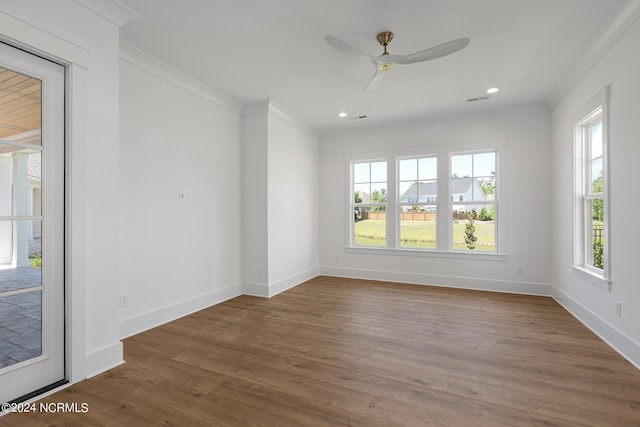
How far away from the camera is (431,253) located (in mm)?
5270

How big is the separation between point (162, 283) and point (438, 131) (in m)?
4.77

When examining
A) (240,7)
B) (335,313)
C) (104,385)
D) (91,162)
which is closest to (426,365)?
(335,313)

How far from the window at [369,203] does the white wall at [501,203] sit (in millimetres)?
226

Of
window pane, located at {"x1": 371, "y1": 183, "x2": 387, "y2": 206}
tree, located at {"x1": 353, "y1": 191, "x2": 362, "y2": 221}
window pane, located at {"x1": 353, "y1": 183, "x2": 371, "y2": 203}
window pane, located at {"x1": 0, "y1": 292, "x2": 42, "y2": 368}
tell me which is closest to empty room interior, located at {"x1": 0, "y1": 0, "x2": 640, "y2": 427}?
window pane, located at {"x1": 0, "y1": 292, "x2": 42, "y2": 368}

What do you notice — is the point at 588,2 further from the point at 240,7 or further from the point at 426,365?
the point at 426,365

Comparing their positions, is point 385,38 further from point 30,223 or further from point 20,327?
point 20,327

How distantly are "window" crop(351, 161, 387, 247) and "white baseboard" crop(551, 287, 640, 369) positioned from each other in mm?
2777

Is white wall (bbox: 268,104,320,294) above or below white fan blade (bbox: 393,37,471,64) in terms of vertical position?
below

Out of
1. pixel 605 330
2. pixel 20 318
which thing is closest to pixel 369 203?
pixel 605 330

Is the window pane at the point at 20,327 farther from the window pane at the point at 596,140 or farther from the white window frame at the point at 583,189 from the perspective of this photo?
the window pane at the point at 596,140

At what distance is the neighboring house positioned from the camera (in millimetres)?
5098

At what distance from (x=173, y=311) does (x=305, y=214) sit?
2.81m

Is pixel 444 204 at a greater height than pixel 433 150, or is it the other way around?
pixel 433 150

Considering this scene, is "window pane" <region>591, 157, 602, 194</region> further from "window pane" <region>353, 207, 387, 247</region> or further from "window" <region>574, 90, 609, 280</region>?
"window pane" <region>353, 207, 387, 247</region>
